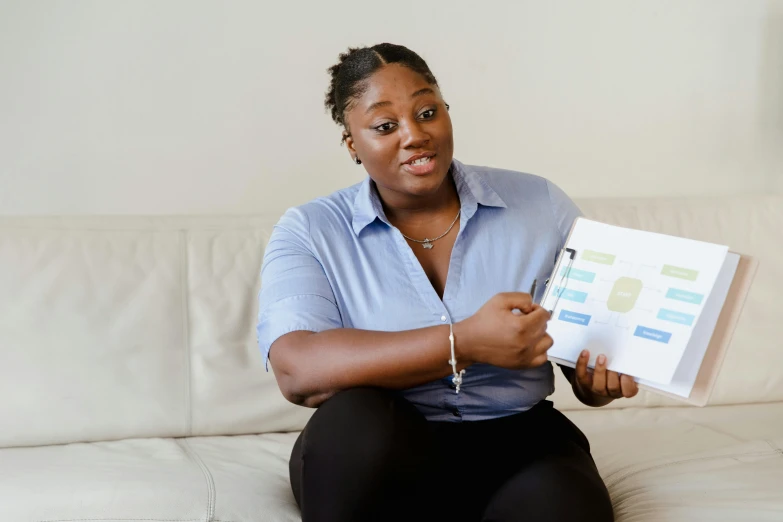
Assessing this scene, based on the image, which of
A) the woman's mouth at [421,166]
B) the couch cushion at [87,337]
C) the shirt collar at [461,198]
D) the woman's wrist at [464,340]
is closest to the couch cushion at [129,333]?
the couch cushion at [87,337]

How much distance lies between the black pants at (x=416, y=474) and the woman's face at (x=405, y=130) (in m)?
0.38

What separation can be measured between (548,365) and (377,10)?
3.96 feet

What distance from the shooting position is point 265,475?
62.8 inches

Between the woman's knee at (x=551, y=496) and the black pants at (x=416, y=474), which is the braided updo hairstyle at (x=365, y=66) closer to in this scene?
the black pants at (x=416, y=474)

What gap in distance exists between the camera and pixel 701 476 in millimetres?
1463

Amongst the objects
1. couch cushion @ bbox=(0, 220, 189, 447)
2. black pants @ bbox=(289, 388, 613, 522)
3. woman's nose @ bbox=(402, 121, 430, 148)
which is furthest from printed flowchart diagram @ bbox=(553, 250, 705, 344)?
couch cushion @ bbox=(0, 220, 189, 447)

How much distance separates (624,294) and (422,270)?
34 centimetres

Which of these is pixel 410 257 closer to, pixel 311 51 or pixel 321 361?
pixel 321 361

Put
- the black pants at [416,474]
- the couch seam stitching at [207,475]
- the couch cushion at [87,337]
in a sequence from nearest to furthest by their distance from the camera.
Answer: the black pants at [416,474] → the couch seam stitching at [207,475] → the couch cushion at [87,337]

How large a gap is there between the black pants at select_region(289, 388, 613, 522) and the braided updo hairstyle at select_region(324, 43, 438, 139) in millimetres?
538

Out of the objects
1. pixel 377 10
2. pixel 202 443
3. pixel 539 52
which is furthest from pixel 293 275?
pixel 539 52

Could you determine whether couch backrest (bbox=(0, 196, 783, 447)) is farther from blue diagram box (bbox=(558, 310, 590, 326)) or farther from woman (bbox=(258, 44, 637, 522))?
blue diagram box (bbox=(558, 310, 590, 326))

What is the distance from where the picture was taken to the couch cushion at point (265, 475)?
1.37m

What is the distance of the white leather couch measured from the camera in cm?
163
